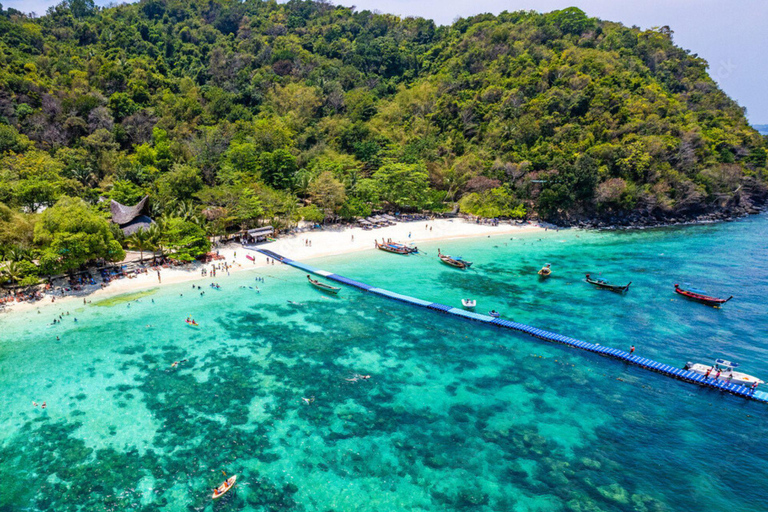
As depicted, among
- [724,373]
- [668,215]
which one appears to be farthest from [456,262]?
→ [668,215]

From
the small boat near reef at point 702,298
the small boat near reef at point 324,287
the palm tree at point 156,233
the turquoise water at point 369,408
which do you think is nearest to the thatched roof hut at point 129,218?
the palm tree at point 156,233

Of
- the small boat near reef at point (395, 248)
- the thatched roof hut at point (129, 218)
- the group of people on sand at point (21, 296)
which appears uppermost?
the thatched roof hut at point (129, 218)

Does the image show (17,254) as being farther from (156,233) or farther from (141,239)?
(156,233)

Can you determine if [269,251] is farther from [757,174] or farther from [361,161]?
[757,174]

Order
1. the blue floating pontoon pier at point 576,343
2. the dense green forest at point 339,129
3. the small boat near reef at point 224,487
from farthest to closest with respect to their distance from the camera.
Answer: the dense green forest at point 339,129 < the blue floating pontoon pier at point 576,343 < the small boat near reef at point 224,487

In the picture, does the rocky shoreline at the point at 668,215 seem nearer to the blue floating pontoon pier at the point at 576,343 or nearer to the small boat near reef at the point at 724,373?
the blue floating pontoon pier at the point at 576,343

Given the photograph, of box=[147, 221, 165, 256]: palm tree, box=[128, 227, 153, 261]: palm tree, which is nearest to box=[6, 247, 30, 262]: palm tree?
box=[128, 227, 153, 261]: palm tree

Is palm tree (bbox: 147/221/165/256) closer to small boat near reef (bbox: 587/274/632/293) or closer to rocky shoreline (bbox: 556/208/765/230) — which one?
small boat near reef (bbox: 587/274/632/293)
